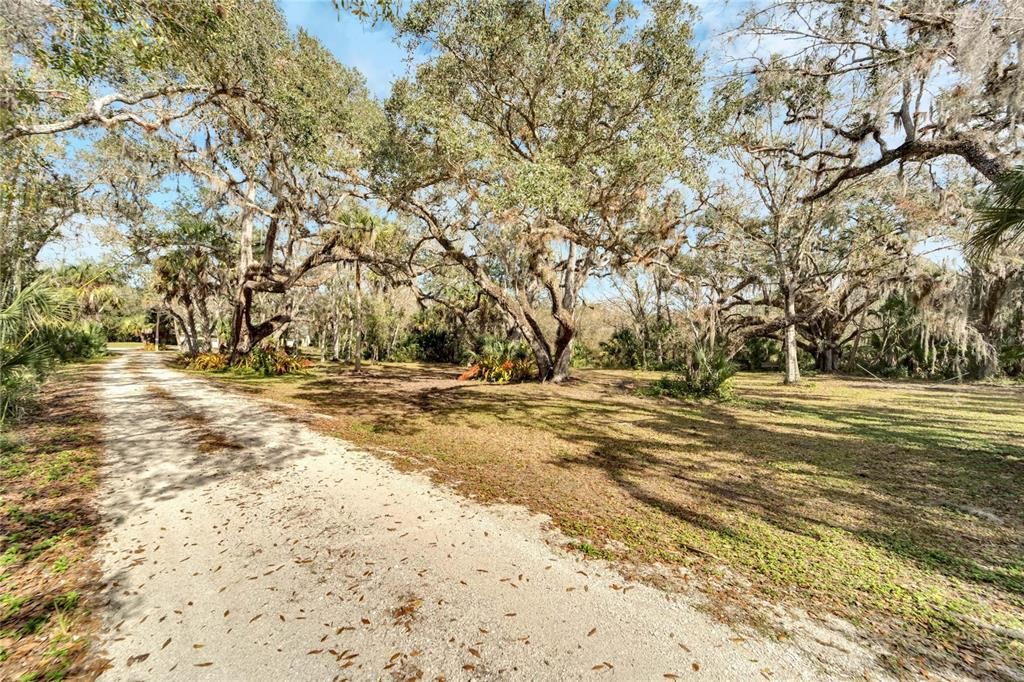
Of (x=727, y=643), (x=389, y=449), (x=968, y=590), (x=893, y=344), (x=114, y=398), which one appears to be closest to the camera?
(x=727, y=643)

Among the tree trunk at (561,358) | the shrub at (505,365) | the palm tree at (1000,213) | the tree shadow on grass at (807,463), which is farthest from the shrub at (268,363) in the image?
the palm tree at (1000,213)

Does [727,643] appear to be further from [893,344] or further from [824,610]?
[893,344]

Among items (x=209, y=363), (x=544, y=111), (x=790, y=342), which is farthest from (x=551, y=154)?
(x=209, y=363)

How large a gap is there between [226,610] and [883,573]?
4391 millimetres

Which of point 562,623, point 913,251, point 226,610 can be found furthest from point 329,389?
point 913,251

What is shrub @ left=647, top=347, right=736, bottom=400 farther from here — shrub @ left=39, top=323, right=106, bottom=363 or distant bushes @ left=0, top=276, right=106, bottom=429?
shrub @ left=39, top=323, right=106, bottom=363

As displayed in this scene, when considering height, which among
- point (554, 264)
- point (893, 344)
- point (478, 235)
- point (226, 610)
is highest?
point (478, 235)

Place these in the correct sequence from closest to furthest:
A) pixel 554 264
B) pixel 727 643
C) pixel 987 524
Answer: pixel 727 643
pixel 987 524
pixel 554 264

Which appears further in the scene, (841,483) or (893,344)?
(893,344)

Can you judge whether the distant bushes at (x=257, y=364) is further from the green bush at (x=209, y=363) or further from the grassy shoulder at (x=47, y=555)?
the grassy shoulder at (x=47, y=555)

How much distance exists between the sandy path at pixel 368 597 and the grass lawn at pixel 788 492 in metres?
0.45

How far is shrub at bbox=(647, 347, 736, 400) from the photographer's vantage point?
37.7 feet

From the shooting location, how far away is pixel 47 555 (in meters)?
3.06

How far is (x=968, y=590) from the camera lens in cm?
277
